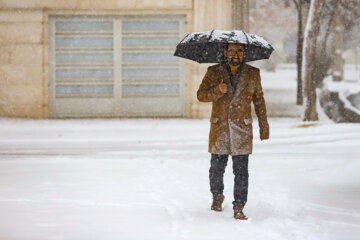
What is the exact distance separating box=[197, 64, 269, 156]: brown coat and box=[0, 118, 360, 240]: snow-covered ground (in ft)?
2.54

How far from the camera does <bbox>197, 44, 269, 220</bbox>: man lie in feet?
22.6

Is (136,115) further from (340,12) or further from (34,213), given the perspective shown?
(340,12)

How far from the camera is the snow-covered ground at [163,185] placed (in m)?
6.64

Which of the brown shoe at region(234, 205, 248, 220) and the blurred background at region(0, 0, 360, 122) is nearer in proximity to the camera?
the brown shoe at region(234, 205, 248, 220)

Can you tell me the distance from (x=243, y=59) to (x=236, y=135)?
805 mm

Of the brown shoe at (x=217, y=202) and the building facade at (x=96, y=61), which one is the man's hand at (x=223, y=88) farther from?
the building facade at (x=96, y=61)

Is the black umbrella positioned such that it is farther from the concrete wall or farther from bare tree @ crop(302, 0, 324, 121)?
the concrete wall

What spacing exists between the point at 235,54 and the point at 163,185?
290 cm

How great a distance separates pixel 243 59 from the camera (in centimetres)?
708

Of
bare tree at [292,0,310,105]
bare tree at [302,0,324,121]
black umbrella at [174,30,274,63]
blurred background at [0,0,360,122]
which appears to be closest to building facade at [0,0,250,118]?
blurred background at [0,0,360,122]

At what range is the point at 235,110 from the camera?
22.8 feet

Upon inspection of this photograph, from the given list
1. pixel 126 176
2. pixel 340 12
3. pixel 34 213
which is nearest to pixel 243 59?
pixel 34 213

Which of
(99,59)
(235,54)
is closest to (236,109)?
(235,54)

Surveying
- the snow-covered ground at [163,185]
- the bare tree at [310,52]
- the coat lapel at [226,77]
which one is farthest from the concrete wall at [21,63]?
the coat lapel at [226,77]
